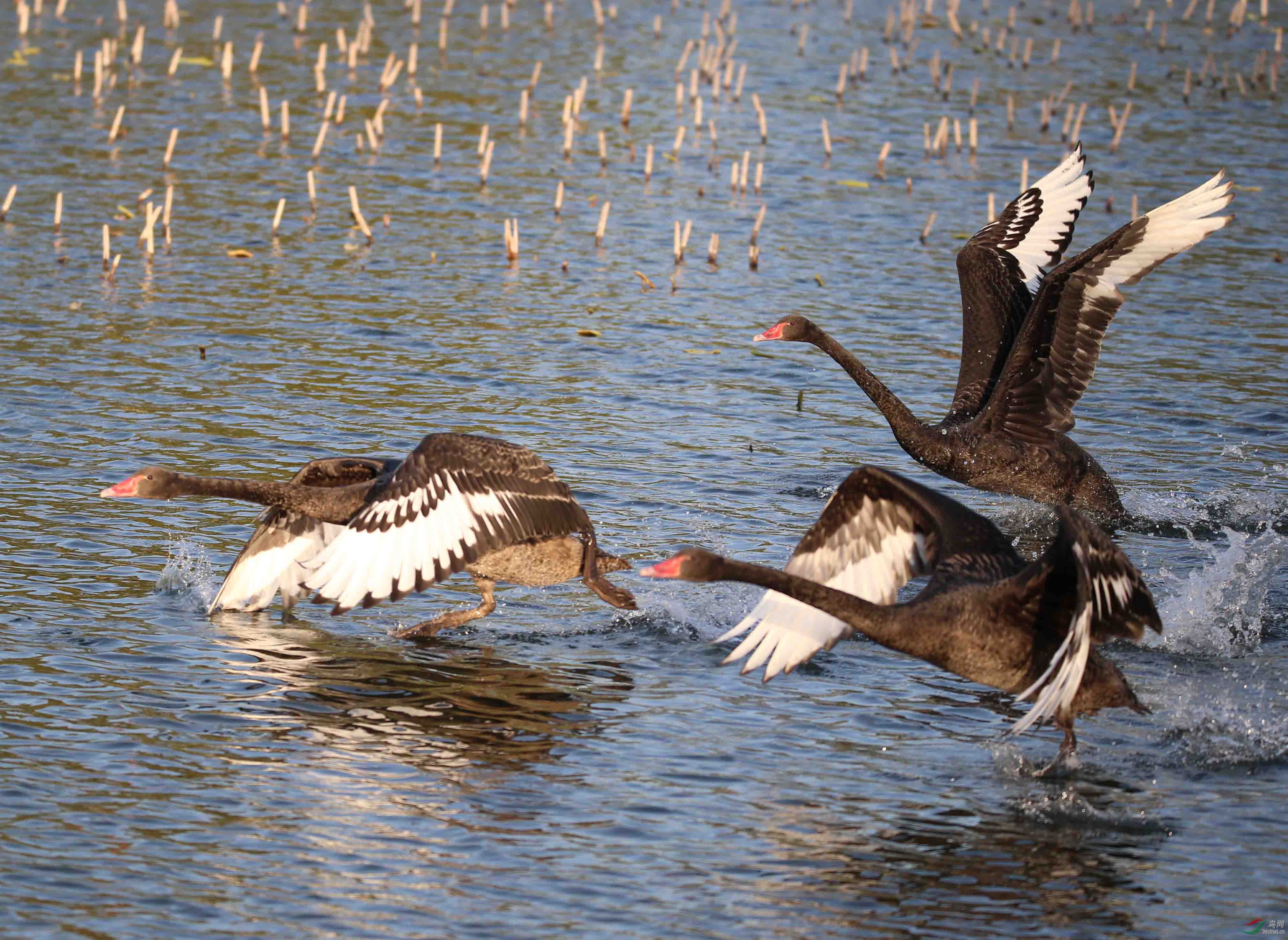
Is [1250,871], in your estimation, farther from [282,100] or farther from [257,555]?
[282,100]

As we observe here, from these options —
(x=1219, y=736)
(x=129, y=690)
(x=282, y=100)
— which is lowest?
(x=129, y=690)

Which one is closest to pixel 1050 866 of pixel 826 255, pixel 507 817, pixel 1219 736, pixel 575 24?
pixel 1219 736

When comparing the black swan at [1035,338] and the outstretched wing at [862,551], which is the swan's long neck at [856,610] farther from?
the black swan at [1035,338]

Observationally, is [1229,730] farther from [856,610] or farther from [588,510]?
[588,510]

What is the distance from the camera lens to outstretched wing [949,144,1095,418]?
44.6ft

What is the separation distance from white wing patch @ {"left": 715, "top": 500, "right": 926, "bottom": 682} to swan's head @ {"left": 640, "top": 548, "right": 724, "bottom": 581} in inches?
54.2

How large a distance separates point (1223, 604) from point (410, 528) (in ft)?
17.5

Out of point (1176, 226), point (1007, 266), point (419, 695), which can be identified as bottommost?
point (419, 695)

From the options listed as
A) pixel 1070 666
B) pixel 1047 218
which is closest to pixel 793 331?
pixel 1047 218

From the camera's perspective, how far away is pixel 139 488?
974 centimetres

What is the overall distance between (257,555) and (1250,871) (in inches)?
245

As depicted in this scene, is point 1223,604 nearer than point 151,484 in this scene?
No

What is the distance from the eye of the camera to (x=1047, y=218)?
14.2m

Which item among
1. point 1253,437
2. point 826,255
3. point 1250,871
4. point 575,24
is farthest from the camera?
point 575,24
